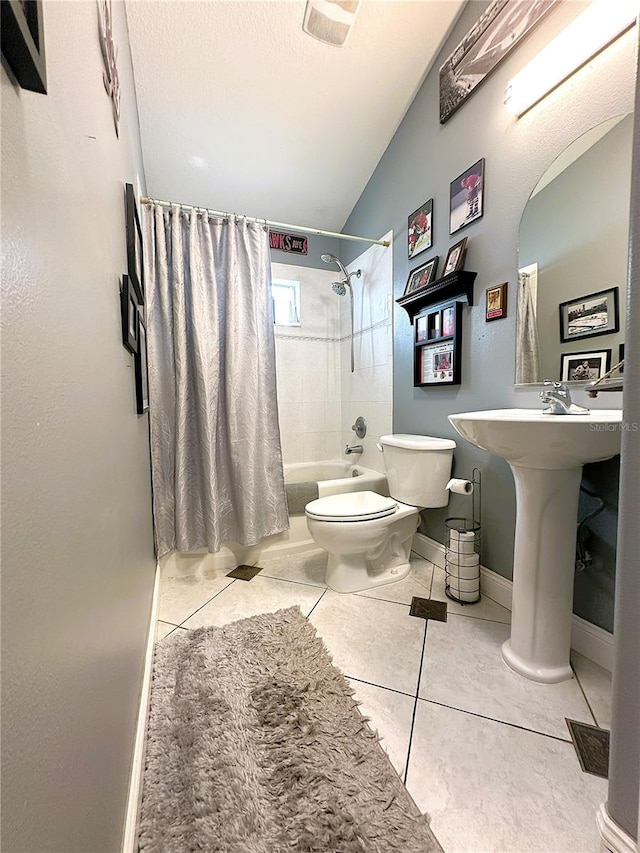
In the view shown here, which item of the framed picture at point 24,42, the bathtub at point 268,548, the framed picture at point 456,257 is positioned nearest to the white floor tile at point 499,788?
the bathtub at point 268,548

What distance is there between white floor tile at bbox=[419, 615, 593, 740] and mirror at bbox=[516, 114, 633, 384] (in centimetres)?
100

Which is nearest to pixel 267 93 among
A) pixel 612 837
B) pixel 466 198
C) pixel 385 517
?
pixel 466 198

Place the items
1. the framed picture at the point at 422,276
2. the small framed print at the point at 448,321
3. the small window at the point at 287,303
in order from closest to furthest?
the small framed print at the point at 448,321 → the framed picture at the point at 422,276 → the small window at the point at 287,303

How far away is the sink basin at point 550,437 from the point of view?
86 centimetres

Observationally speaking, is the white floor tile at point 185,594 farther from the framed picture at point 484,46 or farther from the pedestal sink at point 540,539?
the framed picture at point 484,46

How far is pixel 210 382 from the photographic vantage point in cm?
177

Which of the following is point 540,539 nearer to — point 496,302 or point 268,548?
point 496,302

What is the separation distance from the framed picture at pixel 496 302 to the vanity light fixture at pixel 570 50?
651 millimetres

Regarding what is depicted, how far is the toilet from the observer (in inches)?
60.4

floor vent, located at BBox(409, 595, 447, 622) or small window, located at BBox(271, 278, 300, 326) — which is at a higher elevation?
small window, located at BBox(271, 278, 300, 326)

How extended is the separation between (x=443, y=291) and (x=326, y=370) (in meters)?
1.35

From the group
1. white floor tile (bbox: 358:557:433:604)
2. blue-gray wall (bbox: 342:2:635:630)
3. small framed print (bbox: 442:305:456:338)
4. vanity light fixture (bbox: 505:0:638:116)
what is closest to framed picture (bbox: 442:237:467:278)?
blue-gray wall (bbox: 342:2:635:630)

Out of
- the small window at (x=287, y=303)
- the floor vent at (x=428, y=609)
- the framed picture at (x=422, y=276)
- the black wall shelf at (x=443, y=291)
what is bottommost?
the floor vent at (x=428, y=609)

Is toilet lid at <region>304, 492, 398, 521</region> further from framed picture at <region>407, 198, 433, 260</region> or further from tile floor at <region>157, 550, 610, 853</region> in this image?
framed picture at <region>407, 198, 433, 260</region>
